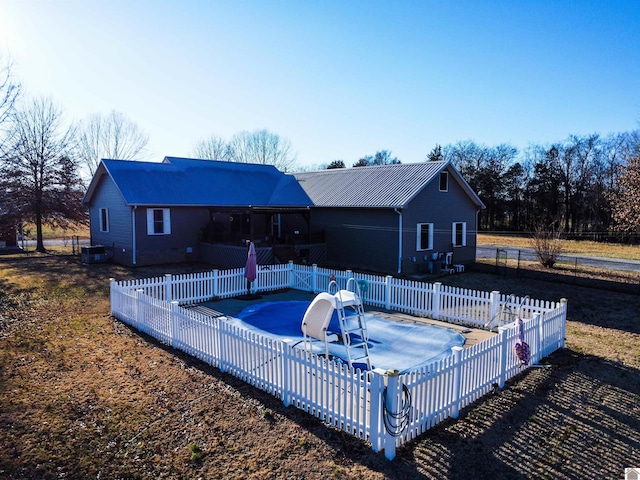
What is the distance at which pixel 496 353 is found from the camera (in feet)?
23.9

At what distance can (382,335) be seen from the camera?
33.3 feet

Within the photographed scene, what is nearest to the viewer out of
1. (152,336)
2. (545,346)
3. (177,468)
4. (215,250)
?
(177,468)

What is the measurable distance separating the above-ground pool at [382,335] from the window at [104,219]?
1433 cm

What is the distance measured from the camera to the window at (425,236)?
20.4 meters

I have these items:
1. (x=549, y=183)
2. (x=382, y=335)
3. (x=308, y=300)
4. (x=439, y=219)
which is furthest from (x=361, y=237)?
(x=549, y=183)

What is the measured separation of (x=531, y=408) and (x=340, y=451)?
10.8ft

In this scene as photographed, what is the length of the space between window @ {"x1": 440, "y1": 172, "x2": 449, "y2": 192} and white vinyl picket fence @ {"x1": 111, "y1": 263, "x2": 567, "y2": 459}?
10.3 metres

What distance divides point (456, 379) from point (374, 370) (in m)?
1.58

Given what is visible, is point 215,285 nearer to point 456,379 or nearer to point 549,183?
point 456,379

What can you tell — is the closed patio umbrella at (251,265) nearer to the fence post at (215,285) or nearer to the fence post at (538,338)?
the fence post at (215,285)

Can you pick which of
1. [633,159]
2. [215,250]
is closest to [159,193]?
[215,250]

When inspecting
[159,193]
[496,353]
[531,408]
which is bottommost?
[531,408]

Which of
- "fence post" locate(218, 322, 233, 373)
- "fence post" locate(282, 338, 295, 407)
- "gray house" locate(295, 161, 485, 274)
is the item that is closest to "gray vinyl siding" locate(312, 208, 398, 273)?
"gray house" locate(295, 161, 485, 274)

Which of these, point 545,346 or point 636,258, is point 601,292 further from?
point 636,258
